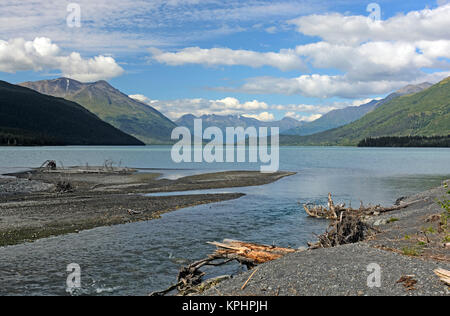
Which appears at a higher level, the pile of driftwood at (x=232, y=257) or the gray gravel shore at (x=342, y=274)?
the gray gravel shore at (x=342, y=274)

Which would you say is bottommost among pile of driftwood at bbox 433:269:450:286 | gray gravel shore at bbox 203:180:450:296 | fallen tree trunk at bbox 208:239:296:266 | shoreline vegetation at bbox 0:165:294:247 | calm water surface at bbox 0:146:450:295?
calm water surface at bbox 0:146:450:295

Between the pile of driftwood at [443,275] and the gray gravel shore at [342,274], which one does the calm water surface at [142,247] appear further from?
the pile of driftwood at [443,275]

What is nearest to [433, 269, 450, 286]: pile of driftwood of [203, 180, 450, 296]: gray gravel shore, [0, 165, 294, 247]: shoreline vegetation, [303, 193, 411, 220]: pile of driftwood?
[203, 180, 450, 296]: gray gravel shore

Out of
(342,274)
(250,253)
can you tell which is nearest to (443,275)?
(342,274)

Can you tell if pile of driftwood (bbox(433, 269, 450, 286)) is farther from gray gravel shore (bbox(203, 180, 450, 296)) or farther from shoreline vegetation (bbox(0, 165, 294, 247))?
shoreline vegetation (bbox(0, 165, 294, 247))

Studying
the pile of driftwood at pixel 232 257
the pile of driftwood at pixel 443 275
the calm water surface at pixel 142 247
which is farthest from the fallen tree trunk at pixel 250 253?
the pile of driftwood at pixel 443 275

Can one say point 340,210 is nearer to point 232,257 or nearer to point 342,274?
point 232,257

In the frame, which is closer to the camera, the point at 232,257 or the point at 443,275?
the point at 443,275

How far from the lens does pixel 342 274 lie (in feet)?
43.7

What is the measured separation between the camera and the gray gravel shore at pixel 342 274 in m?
12.1

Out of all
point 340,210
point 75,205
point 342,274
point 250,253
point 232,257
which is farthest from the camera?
point 75,205

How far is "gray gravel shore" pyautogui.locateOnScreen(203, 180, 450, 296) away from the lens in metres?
12.1
